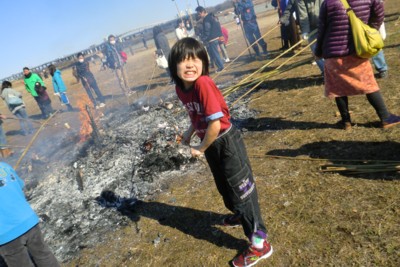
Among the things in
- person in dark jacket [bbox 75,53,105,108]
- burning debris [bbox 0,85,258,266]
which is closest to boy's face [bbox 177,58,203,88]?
burning debris [bbox 0,85,258,266]

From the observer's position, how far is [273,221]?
3426 mm

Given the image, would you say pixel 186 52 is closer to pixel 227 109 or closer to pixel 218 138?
pixel 227 109

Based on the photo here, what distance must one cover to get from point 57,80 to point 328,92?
1225 cm

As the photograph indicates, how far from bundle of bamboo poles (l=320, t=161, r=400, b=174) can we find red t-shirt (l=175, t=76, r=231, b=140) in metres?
2.00

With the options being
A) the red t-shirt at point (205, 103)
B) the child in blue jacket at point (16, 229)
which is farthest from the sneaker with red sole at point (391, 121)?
the child in blue jacket at point (16, 229)

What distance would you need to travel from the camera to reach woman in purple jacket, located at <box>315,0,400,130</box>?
3.96 metres

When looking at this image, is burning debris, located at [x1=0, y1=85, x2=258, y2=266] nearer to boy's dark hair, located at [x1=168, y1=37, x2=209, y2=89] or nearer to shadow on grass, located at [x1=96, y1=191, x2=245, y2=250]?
shadow on grass, located at [x1=96, y1=191, x2=245, y2=250]

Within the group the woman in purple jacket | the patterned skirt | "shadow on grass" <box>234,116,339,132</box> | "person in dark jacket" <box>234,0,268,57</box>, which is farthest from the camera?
"person in dark jacket" <box>234,0,268,57</box>

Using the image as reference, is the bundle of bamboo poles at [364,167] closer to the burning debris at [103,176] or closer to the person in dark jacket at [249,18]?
the burning debris at [103,176]

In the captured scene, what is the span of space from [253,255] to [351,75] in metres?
2.97

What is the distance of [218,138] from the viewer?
2.61 m

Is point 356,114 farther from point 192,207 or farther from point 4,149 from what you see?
point 4,149

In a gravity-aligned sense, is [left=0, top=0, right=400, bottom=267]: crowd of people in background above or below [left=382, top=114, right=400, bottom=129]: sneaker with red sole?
above

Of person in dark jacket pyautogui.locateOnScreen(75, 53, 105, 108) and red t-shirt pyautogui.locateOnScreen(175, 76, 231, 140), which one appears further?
person in dark jacket pyautogui.locateOnScreen(75, 53, 105, 108)
